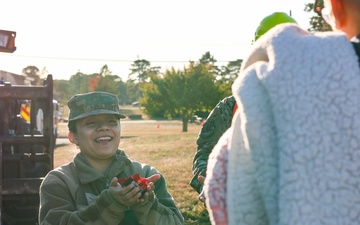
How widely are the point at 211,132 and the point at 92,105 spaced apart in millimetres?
679

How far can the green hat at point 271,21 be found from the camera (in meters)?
4.17

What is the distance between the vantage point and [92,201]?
389cm

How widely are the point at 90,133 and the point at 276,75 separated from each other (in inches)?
93.7

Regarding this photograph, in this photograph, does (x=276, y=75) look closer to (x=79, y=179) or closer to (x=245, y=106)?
(x=245, y=106)

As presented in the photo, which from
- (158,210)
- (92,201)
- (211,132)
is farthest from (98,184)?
(211,132)

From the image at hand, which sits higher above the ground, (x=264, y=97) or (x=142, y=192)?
(x=264, y=97)

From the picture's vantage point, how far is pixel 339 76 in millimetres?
1804

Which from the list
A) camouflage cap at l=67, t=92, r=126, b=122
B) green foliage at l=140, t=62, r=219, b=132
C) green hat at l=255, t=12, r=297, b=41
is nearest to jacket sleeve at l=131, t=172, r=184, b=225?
camouflage cap at l=67, t=92, r=126, b=122

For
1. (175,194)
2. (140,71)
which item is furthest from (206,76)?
(140,71)

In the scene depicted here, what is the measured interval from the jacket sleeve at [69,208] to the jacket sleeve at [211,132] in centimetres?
63

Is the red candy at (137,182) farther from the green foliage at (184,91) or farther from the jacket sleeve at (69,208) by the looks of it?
the green foliage at (184,91)

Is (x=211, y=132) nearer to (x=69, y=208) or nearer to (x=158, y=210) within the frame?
(x=158, y=210)

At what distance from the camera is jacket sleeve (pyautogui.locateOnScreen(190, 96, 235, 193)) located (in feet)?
13.7

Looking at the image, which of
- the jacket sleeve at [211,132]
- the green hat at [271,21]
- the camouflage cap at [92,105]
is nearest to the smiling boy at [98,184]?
the camouflage cap at [92,105]
